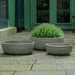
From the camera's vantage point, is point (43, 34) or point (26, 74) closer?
point (26, 74)

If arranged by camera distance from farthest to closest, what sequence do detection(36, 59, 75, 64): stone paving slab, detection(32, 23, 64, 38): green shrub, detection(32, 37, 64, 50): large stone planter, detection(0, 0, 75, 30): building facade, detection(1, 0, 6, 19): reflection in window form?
1. detection(0, 0, 75, 30): building facade
2. detection(1, 0, 6, 19): reflection in window
3. detection(32, 23, 64, 38): green shrub
4. detection(32, 37, 64, 50): large stone planter
5. detection(36, 59, 75, 64): stone paving slab

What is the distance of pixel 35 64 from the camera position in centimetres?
864

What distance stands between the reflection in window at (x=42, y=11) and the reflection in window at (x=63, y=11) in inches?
43.3

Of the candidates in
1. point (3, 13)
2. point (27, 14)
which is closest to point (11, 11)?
point (3, 13)

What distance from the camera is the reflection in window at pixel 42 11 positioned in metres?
24.4

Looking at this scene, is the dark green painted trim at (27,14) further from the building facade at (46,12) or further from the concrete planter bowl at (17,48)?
A: the concrete planter bowl at (17,48)

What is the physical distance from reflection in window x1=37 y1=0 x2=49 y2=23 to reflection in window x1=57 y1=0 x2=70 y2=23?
3.61 ft

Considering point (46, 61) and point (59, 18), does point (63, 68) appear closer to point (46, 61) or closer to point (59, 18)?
point (46, 61)

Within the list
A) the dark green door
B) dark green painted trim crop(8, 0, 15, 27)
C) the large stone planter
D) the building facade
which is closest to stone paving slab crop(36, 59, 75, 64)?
the large stone planter

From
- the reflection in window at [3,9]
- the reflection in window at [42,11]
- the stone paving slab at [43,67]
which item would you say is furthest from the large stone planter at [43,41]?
the reflection in window at [42,11]

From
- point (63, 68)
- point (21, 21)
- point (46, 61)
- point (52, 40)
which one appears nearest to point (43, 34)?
point (52, 40)

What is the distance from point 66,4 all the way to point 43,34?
12800mm

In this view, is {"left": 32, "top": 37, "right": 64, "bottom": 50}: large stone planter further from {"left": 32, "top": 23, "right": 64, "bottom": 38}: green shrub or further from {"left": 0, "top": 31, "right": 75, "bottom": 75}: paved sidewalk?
{"left": 0, "top": 31, "right": 75, "bottom": 75}: paved sidewalk

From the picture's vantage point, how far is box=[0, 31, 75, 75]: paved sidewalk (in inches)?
294
